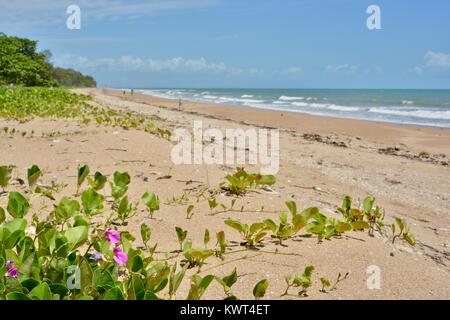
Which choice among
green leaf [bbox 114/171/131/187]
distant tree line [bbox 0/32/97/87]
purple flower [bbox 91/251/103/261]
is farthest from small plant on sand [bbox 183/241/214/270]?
distant tree line [bbox 0/32/97/87]

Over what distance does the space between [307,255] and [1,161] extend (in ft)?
10.8

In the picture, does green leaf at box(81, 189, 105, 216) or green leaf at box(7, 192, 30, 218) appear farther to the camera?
green leaf at box(81, 189, 105, 216)

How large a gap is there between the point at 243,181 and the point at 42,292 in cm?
208

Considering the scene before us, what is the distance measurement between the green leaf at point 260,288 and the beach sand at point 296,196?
0.10m

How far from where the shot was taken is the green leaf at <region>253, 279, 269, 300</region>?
1741 mm

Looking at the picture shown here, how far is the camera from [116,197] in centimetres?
290

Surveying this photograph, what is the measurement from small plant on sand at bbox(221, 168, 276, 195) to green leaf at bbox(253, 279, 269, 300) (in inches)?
61.4

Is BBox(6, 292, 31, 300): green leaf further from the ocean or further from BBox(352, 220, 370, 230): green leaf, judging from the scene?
the ocean

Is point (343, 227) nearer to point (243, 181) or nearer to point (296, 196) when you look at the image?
point (243, 181)

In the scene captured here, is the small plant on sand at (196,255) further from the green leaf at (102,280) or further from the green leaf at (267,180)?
the green leaf at (267,180)

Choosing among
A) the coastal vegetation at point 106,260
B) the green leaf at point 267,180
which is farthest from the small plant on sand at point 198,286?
the green leaf at point 267,180

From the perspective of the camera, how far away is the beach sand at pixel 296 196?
209 centimetres
